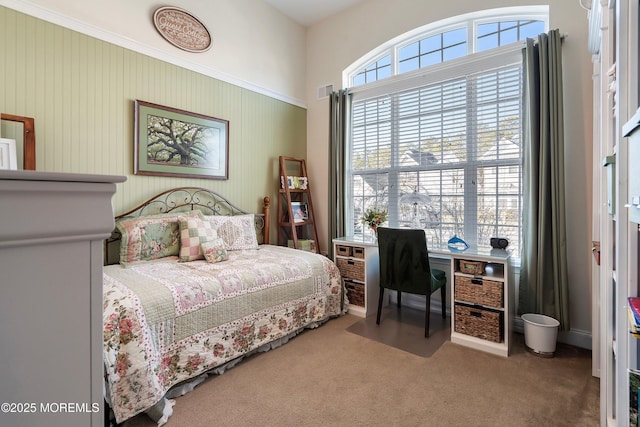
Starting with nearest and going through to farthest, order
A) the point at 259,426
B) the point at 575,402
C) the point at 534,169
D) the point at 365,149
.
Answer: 1. the point at 259,426
2. the point at 575,402
3. the point at 534,169
4. the point at 365,149

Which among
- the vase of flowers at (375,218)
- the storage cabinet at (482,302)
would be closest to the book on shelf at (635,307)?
the storage cabinet at (482,302)

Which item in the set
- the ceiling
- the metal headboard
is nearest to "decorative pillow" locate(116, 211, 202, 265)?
the metal headboard

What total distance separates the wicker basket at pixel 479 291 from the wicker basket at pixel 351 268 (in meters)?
0.92

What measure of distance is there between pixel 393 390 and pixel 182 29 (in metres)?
3.48

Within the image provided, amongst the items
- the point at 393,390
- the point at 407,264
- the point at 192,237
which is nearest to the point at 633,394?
the point at 393,390

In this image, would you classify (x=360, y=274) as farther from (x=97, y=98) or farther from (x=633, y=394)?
(x=97, y=98)

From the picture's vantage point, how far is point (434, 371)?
218cm

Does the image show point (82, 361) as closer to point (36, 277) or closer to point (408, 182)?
point (36, 277)

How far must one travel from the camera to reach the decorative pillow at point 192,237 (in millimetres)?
2699

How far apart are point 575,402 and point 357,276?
1834 mm

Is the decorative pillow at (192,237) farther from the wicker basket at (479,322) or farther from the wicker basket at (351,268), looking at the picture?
the wicker basket at (479,322)

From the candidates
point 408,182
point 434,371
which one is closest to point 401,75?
point 408,182

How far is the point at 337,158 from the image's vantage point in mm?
3875

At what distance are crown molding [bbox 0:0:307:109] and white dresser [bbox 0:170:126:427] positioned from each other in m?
2.80
